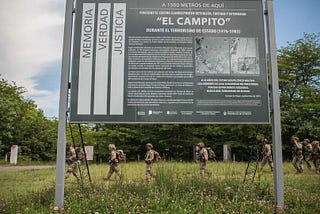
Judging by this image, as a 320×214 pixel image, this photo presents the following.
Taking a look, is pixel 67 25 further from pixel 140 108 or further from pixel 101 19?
pixel 140 108

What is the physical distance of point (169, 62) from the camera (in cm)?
558

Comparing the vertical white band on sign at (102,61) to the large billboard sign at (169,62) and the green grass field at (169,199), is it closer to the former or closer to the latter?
the large billboard sign at (169,62)

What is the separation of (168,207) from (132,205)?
24.6 inches

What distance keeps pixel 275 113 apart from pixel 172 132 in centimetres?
1550

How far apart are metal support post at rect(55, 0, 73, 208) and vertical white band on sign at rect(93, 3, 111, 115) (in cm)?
55

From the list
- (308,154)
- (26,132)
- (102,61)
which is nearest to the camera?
(102,61)

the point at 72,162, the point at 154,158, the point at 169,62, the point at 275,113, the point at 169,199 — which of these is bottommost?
the point at 169,199

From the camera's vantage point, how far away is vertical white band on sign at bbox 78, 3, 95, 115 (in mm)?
5430

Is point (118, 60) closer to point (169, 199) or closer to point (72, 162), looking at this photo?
A: point (169, 199)

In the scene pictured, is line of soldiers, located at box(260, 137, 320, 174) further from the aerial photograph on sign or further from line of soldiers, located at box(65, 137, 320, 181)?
the aerial photograph on sign

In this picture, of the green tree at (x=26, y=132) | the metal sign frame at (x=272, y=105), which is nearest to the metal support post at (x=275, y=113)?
the metal sign frame at (x=272, y=105)

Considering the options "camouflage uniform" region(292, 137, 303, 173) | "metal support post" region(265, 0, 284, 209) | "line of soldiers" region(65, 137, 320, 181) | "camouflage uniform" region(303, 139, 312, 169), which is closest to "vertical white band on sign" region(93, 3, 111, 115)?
"line of soldiers" region(65, 137, 320, 181)

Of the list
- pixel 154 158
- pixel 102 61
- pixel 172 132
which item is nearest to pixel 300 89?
pixel 172 132

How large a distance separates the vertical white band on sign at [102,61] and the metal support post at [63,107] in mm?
546
